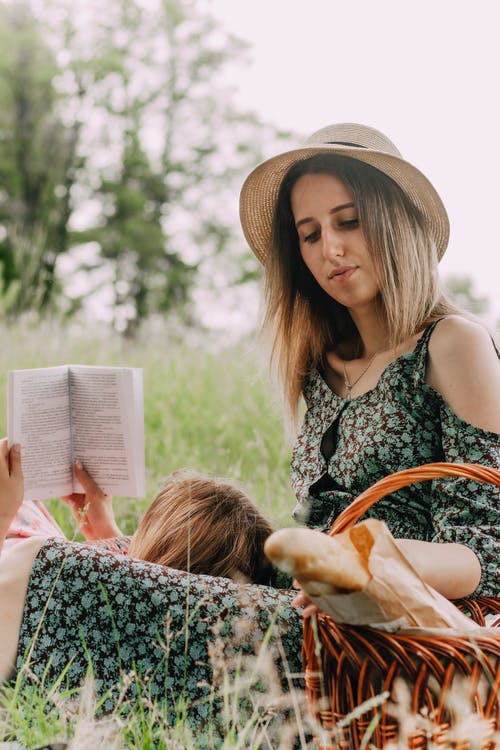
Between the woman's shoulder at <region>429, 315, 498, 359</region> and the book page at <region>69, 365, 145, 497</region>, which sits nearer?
the woman's shoulder at <region>429, 315, 498, 359</region>

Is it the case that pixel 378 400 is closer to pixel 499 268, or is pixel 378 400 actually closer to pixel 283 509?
pixel 283 509

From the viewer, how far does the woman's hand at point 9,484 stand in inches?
95.8

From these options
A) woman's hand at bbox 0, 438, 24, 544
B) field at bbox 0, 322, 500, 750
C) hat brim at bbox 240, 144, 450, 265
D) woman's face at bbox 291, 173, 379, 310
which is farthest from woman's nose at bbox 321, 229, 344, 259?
woman's hand at bbox 0, 438, 24, 544

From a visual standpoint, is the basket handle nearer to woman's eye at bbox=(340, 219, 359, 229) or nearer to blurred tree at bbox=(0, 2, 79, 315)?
woman's eye at bbox=(340, 219, 359, 229)

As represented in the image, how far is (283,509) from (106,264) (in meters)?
15.6

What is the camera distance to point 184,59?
19.4m

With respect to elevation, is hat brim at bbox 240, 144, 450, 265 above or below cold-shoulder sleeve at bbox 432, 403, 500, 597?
above

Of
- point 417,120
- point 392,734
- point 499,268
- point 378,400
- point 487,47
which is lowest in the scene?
point 392,734

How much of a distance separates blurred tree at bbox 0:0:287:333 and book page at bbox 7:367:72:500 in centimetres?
1374

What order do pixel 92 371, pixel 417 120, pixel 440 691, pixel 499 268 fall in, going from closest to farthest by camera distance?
pixel 440 691 → pixel 92 371 → pixel 417 120 → pixel 499 268

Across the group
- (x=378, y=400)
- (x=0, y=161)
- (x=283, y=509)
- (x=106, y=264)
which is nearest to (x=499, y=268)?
(x=106, y=264)

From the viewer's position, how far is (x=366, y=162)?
254 cm

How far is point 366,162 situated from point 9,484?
4.80 feet

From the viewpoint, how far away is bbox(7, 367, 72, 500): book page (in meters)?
2.53
